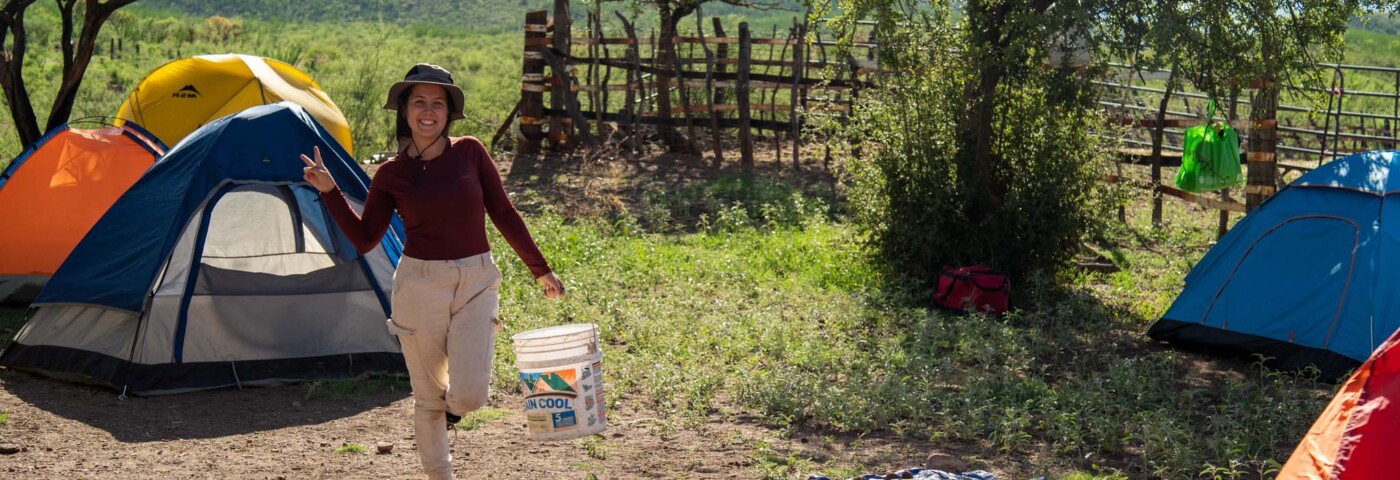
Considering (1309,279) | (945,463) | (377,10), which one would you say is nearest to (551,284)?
(945,463)

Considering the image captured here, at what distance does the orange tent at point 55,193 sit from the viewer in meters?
8.74

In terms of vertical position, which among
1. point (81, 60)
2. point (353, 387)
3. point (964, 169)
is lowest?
point (353, 387)

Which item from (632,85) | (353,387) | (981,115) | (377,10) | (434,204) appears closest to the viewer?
(434,204)

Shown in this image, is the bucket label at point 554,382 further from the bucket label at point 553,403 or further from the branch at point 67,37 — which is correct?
the branch at point 67,37

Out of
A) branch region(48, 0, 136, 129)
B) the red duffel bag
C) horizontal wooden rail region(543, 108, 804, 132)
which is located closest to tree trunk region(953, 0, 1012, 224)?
the red duffel bag

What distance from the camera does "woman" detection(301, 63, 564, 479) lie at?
4.41m

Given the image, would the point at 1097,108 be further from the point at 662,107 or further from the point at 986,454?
the point at 662,107

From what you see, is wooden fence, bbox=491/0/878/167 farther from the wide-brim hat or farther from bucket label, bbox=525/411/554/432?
bucket label, bbox=525/411/554/432

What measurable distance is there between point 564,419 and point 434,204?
885mm

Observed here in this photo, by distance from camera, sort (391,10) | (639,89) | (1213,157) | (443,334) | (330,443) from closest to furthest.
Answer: (443,334) < (330,443) < (1213,157) < (639,89) < (391,10)

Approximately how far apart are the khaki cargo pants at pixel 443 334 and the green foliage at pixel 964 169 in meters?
5.30

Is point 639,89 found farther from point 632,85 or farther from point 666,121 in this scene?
point 666,121

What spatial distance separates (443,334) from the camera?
14.8 ft

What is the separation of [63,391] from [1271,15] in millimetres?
7399
